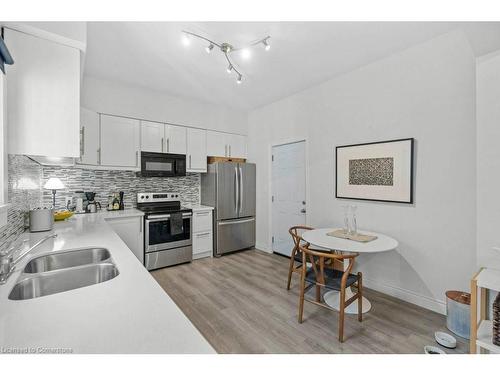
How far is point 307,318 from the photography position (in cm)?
215

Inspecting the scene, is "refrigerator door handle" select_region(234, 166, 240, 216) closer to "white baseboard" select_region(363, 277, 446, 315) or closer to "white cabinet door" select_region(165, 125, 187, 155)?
"white cabinet door" select_region(165, 125, 187, 155)

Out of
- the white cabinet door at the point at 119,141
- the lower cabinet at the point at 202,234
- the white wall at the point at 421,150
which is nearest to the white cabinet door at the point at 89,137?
the white cabinet door at the point at 119,141

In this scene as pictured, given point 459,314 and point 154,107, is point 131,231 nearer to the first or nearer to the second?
point 154,107

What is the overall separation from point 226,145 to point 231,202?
108 centimetres

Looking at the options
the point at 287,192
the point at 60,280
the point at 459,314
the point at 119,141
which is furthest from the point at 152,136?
the point at 459,314

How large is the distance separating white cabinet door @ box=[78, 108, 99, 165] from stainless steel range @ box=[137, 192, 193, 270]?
0.80m

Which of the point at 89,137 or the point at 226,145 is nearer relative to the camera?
the point at 89,137

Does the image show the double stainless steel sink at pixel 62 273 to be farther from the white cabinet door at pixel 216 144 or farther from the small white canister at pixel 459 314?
the white cabinet door at pixel 216 144

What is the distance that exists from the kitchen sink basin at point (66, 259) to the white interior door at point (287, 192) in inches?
107

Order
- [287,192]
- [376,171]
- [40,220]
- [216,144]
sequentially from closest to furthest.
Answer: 1. [40,220]
2. [376,171]
3. [287,192]
4. [216,144]

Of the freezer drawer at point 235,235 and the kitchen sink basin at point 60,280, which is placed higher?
the kitchen sink basin at point 60,280

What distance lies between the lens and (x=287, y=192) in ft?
12.6

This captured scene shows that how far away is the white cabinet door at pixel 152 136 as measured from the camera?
11.3 feet

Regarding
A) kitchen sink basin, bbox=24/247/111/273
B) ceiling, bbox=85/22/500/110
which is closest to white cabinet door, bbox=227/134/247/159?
ceiling, bbox=85/22/500/110
